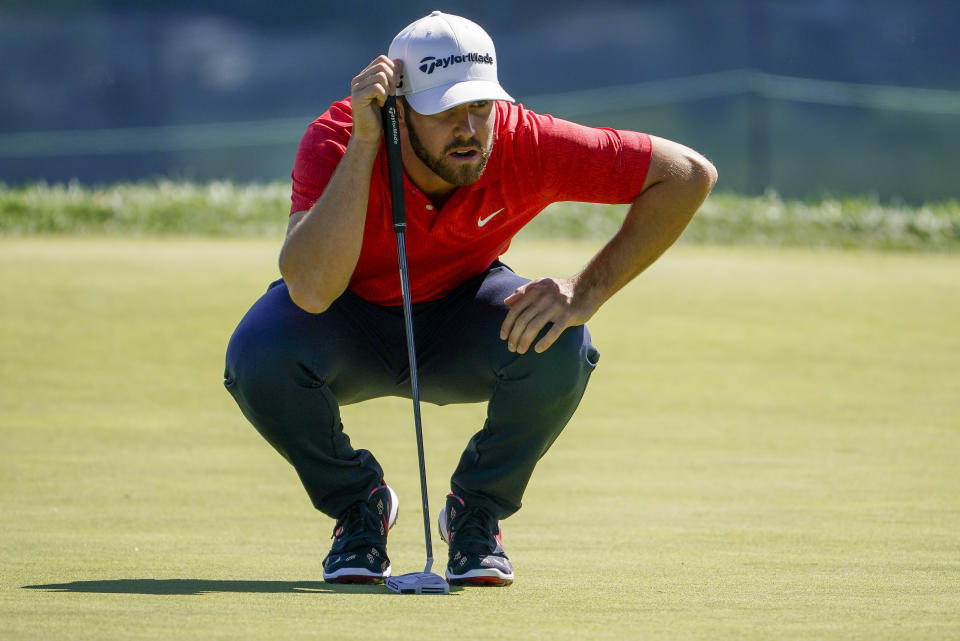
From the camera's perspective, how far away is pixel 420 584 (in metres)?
2.83

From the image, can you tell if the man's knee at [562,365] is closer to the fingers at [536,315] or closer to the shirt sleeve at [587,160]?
the fingers at [536,315]

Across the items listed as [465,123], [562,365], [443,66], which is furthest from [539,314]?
[443,66]

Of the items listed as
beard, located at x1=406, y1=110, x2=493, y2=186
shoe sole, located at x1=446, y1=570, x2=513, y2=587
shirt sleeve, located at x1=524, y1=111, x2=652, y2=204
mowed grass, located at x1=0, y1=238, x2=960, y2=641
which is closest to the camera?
mowed grass, located at x1=0, y1=238, x2=960, y2=641

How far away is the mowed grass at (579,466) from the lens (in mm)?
2580

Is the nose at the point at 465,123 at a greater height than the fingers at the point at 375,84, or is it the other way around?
the fingers at the point at 375,84

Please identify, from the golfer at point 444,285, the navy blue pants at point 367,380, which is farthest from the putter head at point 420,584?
the navy blue pants at point 367,380

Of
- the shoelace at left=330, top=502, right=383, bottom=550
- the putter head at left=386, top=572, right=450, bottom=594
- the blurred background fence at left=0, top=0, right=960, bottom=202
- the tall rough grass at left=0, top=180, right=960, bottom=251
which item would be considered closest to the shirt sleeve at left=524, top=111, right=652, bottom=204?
the shoelace at left=330, top=502, right=383, bottom=550

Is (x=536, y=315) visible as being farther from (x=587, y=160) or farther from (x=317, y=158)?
(x=317, y=158)

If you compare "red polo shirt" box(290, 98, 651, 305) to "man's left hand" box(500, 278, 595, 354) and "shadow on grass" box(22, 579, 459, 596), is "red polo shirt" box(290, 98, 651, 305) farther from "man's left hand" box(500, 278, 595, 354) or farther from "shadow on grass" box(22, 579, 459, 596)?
"shadow on grass" box(22, 579, 459, 596)

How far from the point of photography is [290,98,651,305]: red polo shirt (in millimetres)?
3223

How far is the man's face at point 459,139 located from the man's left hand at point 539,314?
0.27 metres

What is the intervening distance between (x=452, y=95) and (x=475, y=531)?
2.96ft

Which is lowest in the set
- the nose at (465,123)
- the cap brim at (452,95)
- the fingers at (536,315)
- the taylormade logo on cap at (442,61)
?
the fingers at (536,315)

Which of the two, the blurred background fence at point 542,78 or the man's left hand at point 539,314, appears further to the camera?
the blurred background fence at point 542,78
